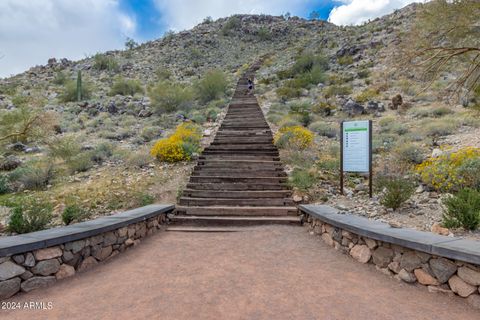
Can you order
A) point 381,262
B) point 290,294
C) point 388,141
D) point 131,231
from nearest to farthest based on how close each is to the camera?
point 290,294 < point 381,262 < point 131,231 < point 388,141

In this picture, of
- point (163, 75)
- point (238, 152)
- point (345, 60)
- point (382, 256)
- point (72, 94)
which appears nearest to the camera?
point (382, 256)

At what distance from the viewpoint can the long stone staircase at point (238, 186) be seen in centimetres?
678

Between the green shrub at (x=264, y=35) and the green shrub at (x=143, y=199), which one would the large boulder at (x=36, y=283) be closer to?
the green shrub at (x=143, y=199)

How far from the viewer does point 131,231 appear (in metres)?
5.34

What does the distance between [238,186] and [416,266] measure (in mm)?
4861

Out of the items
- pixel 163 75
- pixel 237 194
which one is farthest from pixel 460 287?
pixel 163 75

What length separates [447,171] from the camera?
20.8ft

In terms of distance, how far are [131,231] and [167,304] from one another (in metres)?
2.40

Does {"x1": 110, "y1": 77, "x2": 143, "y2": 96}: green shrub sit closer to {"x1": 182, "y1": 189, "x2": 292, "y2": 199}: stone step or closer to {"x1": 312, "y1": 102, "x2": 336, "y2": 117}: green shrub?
{"x1": 312, "y1": 102, "x2": 336, "y2": 117}: green shrub

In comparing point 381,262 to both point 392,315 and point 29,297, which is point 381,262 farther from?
point 29,297

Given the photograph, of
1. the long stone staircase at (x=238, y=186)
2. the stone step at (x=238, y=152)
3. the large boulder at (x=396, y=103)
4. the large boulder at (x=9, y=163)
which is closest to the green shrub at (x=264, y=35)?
the large boulder at (x=396, y=103)

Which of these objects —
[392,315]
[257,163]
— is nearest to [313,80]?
[257,163]

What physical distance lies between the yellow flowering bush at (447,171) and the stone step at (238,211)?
2.81 meters

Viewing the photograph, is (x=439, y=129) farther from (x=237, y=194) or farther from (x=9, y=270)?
(x=9, y=270)
